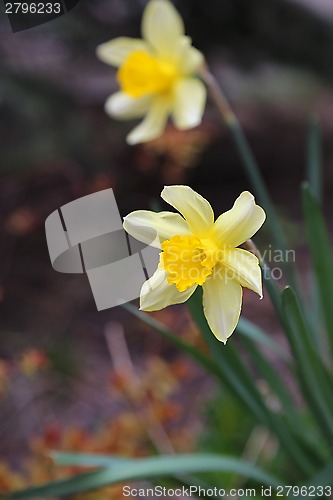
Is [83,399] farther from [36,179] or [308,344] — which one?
[308,344]

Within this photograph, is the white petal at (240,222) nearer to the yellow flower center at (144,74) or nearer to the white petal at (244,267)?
the white petal at (244,267)

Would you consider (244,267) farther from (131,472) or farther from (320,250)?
(131,472)

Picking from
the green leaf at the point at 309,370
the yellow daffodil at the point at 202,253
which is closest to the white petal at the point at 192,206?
the yellow daffodil at the point at 202,253

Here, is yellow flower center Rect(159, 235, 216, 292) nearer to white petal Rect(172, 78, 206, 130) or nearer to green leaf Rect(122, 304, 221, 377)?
green leaf Rect(122, 304, 221, 377)

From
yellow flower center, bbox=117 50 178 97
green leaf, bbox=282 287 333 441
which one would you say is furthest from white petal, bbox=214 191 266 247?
yellow flower center, bbox=117 50 178 97

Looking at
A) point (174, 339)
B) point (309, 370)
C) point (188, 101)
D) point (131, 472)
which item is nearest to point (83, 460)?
point (131, 472)

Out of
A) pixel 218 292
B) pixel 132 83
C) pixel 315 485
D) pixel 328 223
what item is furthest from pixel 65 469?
pixel 328 223
